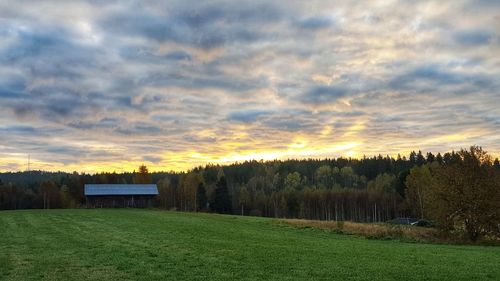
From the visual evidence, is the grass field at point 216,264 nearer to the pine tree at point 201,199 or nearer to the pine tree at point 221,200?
the pine tree at point 221,200

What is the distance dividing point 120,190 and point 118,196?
4.88 ft

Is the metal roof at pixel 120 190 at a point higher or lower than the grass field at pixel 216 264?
higher

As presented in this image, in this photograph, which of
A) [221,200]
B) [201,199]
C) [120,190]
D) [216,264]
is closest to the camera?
[216,264]

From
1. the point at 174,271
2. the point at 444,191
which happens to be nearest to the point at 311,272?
the point at 174,271

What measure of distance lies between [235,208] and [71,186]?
177 ft

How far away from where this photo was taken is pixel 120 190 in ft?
347

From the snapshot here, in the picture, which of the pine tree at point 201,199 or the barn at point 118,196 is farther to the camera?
the pine tree at point 201,199

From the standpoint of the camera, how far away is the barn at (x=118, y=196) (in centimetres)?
10438

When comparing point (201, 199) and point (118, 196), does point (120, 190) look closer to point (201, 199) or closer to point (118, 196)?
point (118, 196)

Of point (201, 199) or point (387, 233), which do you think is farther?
point (201, 199)

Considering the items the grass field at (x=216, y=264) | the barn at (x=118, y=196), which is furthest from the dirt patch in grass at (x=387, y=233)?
the barn at (x=118, y=196)

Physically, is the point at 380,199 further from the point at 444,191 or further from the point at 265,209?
the point at 444,191

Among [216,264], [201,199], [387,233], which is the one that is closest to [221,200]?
[201,199]

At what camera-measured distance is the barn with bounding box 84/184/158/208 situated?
10438cm
